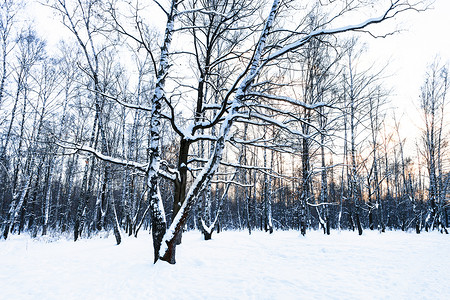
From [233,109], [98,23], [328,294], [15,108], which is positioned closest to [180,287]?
[328,294]

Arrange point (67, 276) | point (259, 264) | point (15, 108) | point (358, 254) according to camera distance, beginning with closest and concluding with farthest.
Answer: point (67, 276) < point (259, 264) < point (358, 254) < point (15, 108)

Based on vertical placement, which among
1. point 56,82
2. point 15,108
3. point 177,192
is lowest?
point 177,192

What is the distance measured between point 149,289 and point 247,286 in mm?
1580

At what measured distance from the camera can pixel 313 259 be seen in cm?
588

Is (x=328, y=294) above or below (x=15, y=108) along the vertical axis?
below

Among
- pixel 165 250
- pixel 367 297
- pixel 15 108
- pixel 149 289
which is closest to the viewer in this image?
pixel 367 297

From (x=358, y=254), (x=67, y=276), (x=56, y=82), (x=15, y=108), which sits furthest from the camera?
(x=56, y=82)

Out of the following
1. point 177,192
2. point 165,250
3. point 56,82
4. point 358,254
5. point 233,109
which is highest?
point 56,82

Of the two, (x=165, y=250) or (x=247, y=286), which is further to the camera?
(x=165, y=250)

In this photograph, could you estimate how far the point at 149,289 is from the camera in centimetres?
347

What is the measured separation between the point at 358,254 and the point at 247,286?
455cm

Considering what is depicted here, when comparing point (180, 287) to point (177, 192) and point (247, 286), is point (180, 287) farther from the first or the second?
point (177, 192)

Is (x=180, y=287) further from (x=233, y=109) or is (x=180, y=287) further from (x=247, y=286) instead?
(x=233, y=109)

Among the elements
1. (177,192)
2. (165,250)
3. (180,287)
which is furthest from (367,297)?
(177,192)
